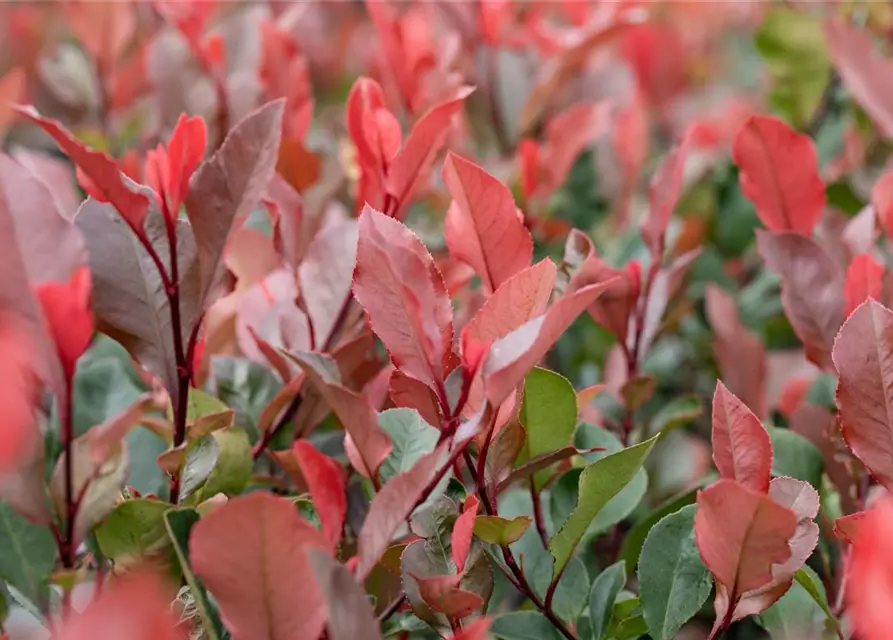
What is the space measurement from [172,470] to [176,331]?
0.10 m

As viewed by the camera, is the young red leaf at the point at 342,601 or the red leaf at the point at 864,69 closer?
the young red leaf at the point at 342,601

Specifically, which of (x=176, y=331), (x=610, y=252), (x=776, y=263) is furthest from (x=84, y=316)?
(x=610, y=252)

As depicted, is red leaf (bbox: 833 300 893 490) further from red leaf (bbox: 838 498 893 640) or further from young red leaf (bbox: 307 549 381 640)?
young red leaf (bbox: 307 549 381 640)

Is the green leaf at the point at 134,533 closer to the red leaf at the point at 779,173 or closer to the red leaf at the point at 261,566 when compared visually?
the red leaf at the point at 261,566

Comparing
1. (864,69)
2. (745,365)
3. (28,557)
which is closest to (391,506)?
(28,557)

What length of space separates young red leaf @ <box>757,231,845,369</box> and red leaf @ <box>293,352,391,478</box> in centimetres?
40

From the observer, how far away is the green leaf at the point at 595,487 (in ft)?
2.09

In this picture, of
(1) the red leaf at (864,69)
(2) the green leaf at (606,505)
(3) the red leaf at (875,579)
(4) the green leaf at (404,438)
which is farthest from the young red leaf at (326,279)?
(1) the red leaf at (864,69)

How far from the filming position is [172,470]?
649 millimetres

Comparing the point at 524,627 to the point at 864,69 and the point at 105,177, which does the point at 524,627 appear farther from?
the point at 864,69

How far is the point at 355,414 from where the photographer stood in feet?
1.96

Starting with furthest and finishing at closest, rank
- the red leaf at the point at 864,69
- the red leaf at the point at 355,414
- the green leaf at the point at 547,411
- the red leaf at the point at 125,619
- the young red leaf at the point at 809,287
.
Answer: the red leaf at the point at 864,69 → the young red leaf at the point at 809,287 → the green leaf at the point at 547,411 → the red leaf at the point at 355,414 → the red leaf at the point at 125,619

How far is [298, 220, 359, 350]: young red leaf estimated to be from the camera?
787 mm

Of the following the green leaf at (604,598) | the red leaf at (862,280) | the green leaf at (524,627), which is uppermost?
the red leaf at (862,280)
